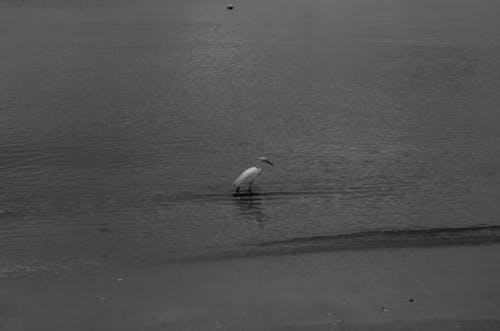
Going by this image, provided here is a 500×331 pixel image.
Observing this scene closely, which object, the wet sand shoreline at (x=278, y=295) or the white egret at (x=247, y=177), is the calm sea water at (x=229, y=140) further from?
the wet sand shoreline at (x=278, y=295)

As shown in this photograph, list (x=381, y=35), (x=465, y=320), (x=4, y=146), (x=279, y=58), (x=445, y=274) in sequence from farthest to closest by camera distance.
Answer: (x=381, y=35) < (x=279, y=58) < (x=4, y=146) < (x=445, y=274) < (x=465, y=320)

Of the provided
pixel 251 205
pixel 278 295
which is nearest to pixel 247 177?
pixel 251 205

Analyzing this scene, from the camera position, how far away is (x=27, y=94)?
44281 millimetres

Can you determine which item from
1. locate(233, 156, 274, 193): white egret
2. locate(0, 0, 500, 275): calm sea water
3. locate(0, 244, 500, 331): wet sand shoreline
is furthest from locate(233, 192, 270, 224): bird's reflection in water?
locate(0, 244, 500, 331): wet sand shoreline

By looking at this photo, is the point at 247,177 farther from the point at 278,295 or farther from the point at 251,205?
the point at 278,295

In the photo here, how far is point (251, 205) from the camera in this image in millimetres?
26781

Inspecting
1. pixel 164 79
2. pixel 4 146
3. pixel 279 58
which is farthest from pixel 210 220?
pixel 279 58

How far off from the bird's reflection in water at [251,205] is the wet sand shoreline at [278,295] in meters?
3.76

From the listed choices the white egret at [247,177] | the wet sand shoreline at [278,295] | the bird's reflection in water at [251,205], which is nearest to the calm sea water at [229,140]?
the bird's reflection in water at [251,205]

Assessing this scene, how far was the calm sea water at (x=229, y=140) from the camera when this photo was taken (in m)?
24.7

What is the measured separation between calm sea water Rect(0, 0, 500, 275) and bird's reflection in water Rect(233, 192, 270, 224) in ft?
0.25

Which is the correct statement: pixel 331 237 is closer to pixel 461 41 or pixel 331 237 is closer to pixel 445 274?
pixel 445 274

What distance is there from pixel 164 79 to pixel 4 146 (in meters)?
18.8

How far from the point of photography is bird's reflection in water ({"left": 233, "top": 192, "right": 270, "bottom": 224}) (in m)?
25.6
